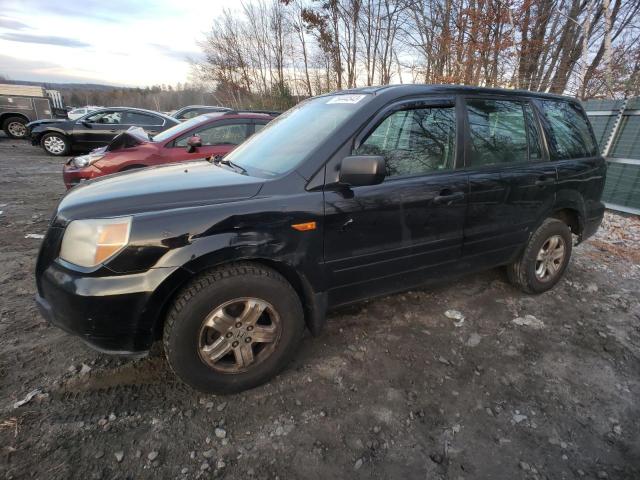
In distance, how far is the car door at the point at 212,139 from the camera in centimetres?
547

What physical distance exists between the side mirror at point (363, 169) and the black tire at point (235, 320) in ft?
2.43

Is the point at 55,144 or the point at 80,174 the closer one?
the point at 80,174

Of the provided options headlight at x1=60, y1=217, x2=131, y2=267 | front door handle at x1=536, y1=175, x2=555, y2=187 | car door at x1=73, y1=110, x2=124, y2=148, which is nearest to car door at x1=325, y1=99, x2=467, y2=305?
front door handle at x1=536, y1=175, x2=555, y2=187

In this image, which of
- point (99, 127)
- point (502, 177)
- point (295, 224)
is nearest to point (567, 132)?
point (502, 177)

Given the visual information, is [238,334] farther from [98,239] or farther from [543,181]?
[543,181]

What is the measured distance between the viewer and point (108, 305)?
177 cm

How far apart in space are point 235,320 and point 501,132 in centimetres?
259

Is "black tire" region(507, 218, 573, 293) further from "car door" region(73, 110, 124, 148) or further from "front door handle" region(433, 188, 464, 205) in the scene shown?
"car door" region(73, 110, 124, 148)

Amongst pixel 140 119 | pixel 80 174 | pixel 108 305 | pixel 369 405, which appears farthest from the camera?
pixel 140 119

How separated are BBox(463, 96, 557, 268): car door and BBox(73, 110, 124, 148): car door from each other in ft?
35.7

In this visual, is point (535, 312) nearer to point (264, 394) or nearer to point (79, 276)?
point (264, 394)

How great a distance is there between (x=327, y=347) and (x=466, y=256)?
1371 mm

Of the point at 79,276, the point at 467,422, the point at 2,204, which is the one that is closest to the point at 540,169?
the point at 467,422

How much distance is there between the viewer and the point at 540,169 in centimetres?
301
